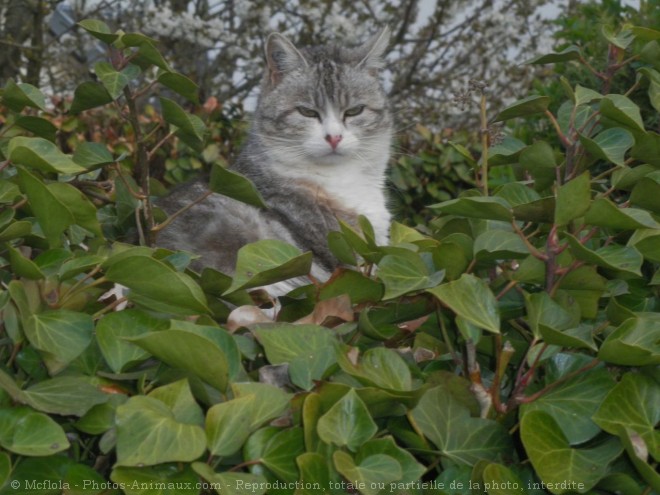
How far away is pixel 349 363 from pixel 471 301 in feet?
0.65

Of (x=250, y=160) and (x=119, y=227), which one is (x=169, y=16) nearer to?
(x=250, y=160)

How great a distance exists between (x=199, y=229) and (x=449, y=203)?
1921mm

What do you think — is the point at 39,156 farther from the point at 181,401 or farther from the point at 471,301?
the point at 471,301

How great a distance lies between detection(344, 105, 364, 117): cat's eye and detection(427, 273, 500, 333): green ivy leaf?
279 centimetres

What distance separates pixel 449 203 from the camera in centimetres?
134

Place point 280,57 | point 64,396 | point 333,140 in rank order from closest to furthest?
point 64,396 < point 333,140 < point 280,57

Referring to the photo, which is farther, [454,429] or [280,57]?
[280,57]

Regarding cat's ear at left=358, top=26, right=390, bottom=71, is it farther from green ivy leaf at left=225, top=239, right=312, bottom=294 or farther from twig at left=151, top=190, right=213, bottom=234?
green ivy leaf at left=225, top=239, right=312, bottom=294

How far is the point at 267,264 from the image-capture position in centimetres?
141

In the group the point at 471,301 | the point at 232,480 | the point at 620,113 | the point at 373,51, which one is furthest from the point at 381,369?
the point at 373,51

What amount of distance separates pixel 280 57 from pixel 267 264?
2824mm

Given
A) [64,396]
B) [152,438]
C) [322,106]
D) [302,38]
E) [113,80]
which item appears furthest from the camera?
[302,38]

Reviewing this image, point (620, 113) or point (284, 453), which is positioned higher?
point (620, 113)

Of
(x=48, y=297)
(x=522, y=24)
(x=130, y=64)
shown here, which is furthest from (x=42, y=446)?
(x=522, y=24)
